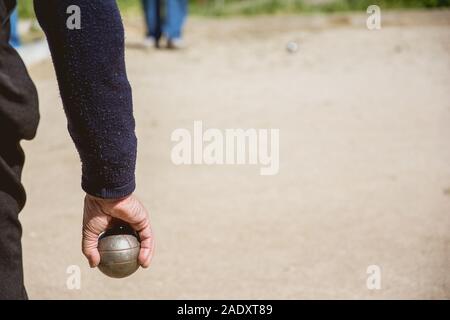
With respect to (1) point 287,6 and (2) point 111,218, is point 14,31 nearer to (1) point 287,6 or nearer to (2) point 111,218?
(2) point 111,218

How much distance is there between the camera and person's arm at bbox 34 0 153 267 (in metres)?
1.41

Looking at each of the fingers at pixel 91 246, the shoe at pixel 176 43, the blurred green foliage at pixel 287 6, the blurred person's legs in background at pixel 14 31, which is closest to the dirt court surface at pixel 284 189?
the blurred person's legs in background at pixel 14 31

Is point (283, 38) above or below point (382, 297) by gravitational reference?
below

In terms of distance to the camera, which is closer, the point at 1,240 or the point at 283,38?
the point at 1,240

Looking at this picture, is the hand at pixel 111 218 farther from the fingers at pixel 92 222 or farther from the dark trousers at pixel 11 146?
the dark trousers at pixel 11 146

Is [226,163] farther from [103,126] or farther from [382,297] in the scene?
[103,126]

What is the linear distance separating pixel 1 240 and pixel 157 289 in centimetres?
192

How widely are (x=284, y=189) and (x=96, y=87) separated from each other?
3.25 meters

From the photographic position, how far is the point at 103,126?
1473mm

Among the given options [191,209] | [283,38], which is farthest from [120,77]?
[283,38]

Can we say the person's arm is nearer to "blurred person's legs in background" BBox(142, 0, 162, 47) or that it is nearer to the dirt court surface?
the dirt court surface

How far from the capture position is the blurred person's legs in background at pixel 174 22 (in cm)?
997

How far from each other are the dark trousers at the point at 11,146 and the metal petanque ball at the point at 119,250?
0.62 feet
